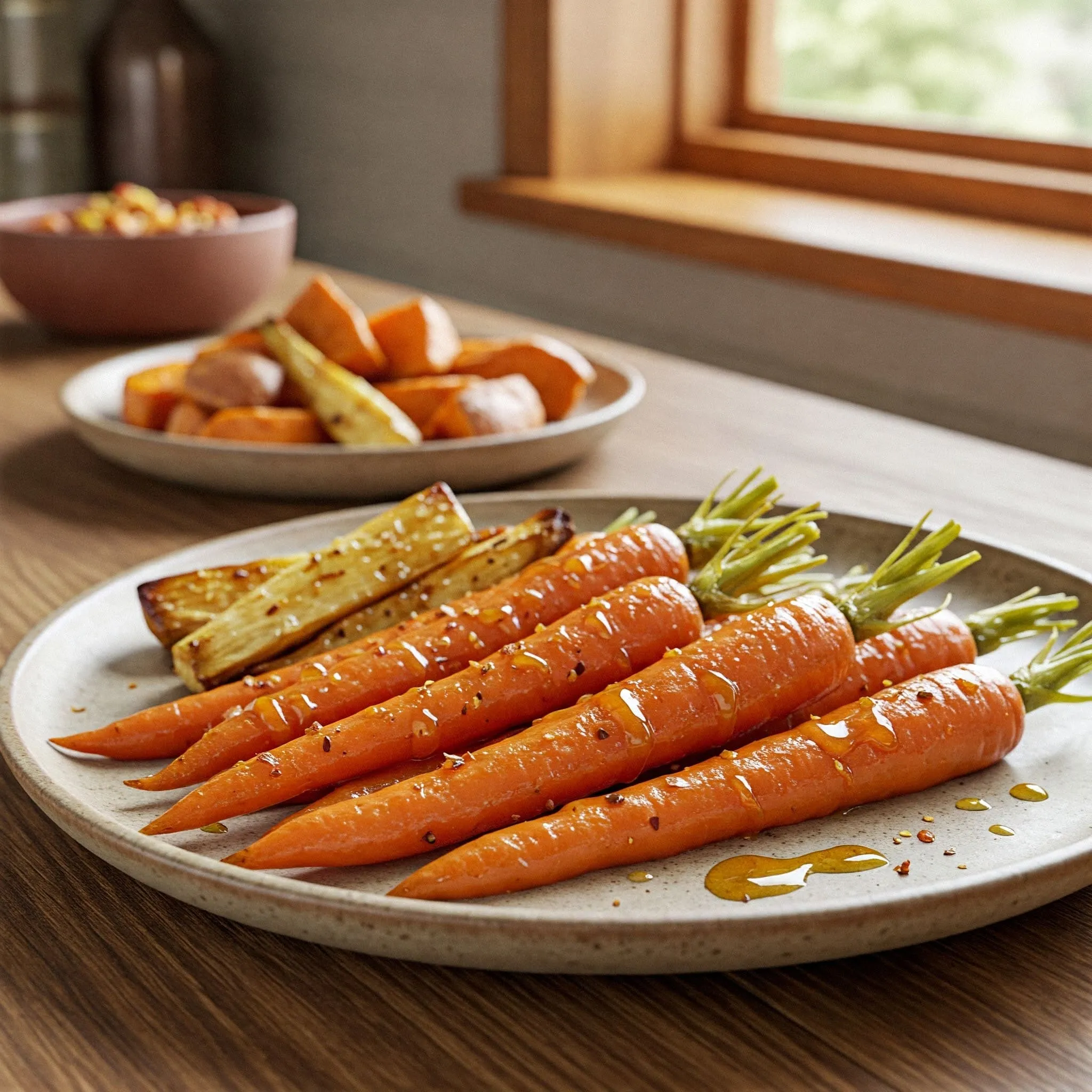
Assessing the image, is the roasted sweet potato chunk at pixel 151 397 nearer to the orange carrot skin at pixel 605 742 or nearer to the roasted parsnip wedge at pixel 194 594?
the roasted parsnip wedge at pixel 194 594

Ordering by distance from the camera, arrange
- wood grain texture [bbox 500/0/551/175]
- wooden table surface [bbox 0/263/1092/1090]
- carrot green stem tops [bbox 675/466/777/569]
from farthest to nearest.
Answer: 1. wood grain texture [bbox 500/0/551/175]
2. carrot green stem tops [bbox 675/466/777/569]
3. wooden table surface [bbox 0/263/1092/1090]

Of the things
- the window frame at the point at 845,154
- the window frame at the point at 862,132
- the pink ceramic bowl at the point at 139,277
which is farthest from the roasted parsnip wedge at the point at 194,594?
the window frame at the point at 862,132

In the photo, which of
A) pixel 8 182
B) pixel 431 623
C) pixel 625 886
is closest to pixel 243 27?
pixel 8 182

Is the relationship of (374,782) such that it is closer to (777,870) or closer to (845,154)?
(777,870)

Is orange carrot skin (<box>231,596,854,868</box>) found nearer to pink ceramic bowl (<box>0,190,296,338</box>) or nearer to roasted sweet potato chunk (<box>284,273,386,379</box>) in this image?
roasted sweet potato chunk (<box>284,273,386,379</box>)

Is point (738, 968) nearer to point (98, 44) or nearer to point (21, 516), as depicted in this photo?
point (21, 516)

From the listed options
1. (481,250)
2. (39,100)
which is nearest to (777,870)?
(481,250)

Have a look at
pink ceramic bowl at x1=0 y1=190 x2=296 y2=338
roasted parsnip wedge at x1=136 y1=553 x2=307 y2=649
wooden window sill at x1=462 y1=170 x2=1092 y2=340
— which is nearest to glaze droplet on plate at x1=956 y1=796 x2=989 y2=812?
roasted parsnip wedge at x1=136 y1=553 x2=307 y2=649

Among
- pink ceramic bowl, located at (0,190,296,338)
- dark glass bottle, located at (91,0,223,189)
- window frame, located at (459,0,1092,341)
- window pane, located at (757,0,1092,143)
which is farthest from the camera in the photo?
dark glass bottle, located at (91,0,223,189)
